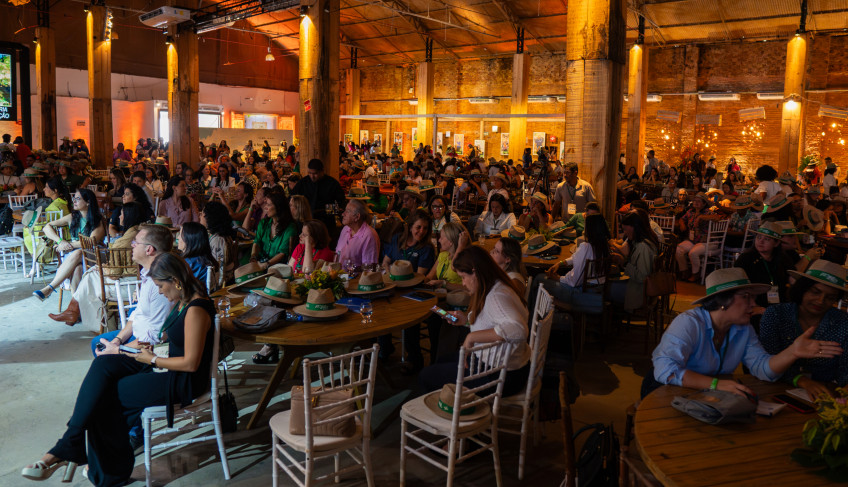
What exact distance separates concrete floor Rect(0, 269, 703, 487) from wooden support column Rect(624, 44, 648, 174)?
10.7 meters

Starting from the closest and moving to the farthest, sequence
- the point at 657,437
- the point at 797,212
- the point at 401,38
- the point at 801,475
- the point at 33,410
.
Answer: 1. the point at 801,475
2. the point at 657,437
3. the point at 33,410
4. the point at 797,212
5. the point at 401,38

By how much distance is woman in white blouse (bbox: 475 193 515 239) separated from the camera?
23.3 feet

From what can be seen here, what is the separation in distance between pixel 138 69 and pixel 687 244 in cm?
2149

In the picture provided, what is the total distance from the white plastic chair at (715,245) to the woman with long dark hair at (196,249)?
239 inches

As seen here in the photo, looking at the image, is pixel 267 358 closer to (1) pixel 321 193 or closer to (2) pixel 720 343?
(1) pixel 321 193

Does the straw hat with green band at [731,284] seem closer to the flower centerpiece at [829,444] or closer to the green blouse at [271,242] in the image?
the flower centerpiece at [829,444]

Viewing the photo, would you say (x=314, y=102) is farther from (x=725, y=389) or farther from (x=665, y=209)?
(x=725, y=389)

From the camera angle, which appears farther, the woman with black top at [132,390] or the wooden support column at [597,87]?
the wooden support column at [597,87]

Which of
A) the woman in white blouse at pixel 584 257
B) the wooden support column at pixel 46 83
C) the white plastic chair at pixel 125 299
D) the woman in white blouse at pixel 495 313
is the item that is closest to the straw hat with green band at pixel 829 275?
the woman in white blouse at pixel 495 313

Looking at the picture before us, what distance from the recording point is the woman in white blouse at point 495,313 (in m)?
3.22

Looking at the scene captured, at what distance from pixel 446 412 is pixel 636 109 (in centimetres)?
1416

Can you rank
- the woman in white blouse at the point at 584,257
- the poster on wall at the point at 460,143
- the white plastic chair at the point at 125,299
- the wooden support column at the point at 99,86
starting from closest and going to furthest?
the white plastic chair at the point at 125,299, the woman in white blouse at the point at 584,257, the wooden support column at the point at 99,86, the poster on wall at the point at 460,143

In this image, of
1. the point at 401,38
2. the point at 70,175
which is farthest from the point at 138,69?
the point at 70,175

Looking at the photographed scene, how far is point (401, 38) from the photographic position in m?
23.1
